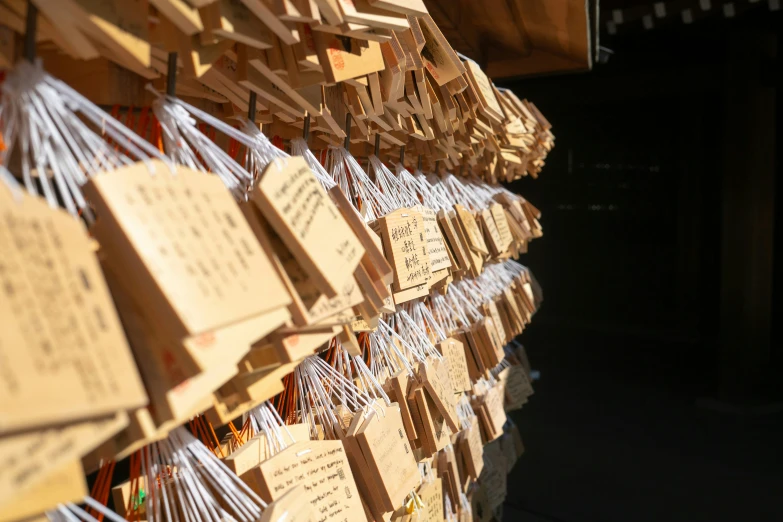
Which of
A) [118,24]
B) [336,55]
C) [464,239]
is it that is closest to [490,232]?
[464,239]

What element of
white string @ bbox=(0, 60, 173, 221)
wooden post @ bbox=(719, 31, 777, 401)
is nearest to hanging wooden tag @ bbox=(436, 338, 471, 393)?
white string @ bbox=(0, 60, 173, 221)

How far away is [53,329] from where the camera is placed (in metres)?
0.34

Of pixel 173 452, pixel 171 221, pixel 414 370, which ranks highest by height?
pixel 171 221

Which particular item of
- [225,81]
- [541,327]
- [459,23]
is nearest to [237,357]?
[225,81]

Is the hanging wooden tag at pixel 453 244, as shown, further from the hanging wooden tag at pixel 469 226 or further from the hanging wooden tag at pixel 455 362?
the hanging wooden tag at pixel 455 362

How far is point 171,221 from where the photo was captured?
42cm

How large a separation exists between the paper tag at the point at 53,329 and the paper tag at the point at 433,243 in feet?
2.41

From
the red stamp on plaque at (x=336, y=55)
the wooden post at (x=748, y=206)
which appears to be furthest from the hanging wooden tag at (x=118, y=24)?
the wooden post at (x=748, y=206)

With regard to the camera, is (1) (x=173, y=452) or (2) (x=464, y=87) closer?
(1) (x=173, y=452)

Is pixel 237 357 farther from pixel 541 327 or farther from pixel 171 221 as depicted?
pixel 541 327

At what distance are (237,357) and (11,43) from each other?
0.88 ft

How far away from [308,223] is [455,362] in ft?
2.89

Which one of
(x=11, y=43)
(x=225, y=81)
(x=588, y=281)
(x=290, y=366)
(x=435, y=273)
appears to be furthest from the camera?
(x=588, y=281)

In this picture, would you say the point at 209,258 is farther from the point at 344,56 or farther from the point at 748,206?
the point at 748,206
